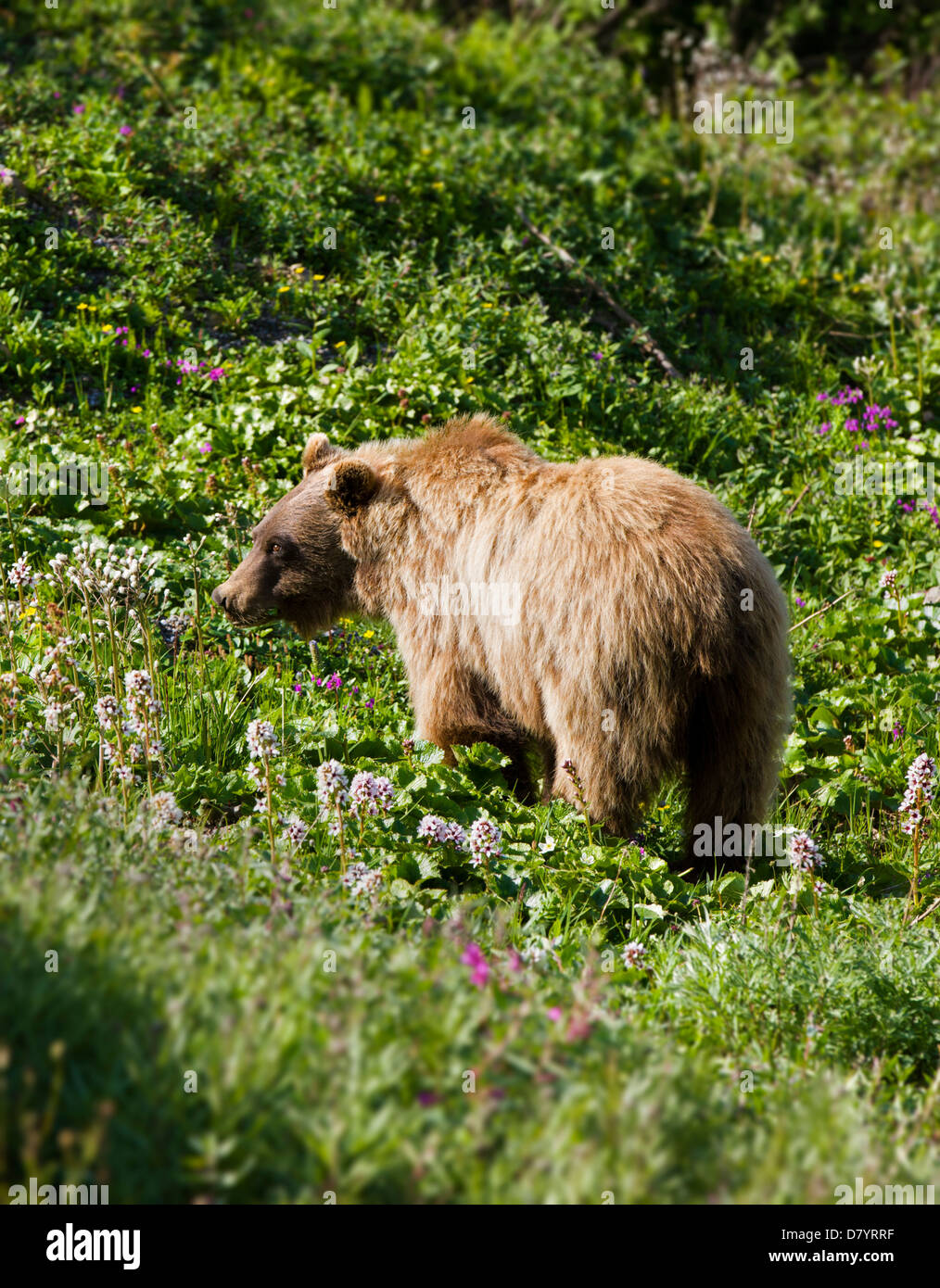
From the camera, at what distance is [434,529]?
5.32 m

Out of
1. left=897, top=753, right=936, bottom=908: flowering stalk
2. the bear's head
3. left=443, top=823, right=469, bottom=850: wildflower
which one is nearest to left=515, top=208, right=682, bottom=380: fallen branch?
the bear's head

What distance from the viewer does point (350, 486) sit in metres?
5.53

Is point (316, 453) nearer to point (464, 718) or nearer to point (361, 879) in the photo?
point (464, 718)

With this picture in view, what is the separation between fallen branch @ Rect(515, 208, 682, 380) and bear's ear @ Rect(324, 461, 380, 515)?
3.27m

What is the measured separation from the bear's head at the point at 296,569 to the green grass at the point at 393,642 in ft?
0.92

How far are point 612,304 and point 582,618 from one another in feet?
15.6

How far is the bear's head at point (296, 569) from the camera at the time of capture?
5.74 meters

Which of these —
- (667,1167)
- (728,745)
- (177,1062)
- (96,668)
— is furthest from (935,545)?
(177,1062)

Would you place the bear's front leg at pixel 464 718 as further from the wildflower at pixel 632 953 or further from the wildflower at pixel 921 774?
the wildflower at pixel 921 774

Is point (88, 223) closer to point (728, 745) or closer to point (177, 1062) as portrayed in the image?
point (728, 745)

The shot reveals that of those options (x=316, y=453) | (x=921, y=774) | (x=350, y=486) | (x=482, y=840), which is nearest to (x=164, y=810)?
(x=482, y=840)

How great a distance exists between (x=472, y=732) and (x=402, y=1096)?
2.93 meters

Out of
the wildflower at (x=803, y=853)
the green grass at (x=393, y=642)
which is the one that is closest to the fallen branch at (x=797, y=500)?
the green grass at (x=393, y=642)
